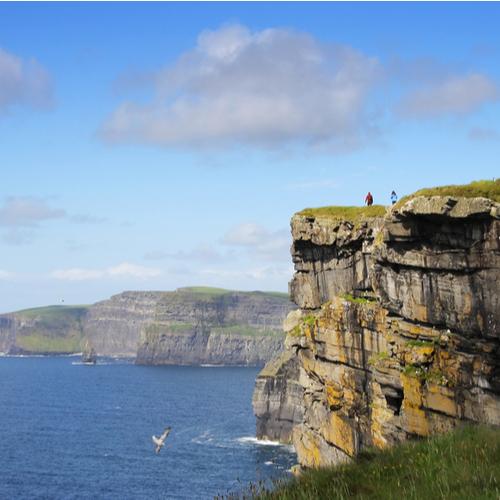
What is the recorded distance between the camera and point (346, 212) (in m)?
57.6

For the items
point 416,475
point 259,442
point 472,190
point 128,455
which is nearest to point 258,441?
point 259,442

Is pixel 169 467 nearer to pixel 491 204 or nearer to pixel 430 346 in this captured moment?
pixel 430 346

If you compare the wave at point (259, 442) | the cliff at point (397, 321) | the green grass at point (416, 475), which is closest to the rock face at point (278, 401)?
the wave at point (259, 442)

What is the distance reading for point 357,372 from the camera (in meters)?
52.1

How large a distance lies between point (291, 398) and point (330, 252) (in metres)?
87.8

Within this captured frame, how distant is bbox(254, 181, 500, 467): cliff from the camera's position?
126 ft

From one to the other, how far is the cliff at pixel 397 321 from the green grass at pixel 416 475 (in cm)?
1216

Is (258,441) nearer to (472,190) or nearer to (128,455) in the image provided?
(128,455)

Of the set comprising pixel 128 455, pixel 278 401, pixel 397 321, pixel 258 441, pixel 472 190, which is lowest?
pixel 258 441

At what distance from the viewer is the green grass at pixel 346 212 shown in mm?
54916

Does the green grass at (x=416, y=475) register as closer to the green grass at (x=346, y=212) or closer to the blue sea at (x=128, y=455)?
the green grass at (x=346, y=212)

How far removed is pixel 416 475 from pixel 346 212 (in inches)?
1450

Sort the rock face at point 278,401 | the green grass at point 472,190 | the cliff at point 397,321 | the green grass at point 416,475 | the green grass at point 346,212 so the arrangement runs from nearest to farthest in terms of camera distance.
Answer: the green grass at point 416,475, the cliff at point 397,321, the green grass at point 472,190, the green grass at point 346,212, the rock face at point 278,401

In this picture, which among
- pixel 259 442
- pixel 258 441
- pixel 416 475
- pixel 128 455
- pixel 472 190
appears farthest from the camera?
pixel 258 441
